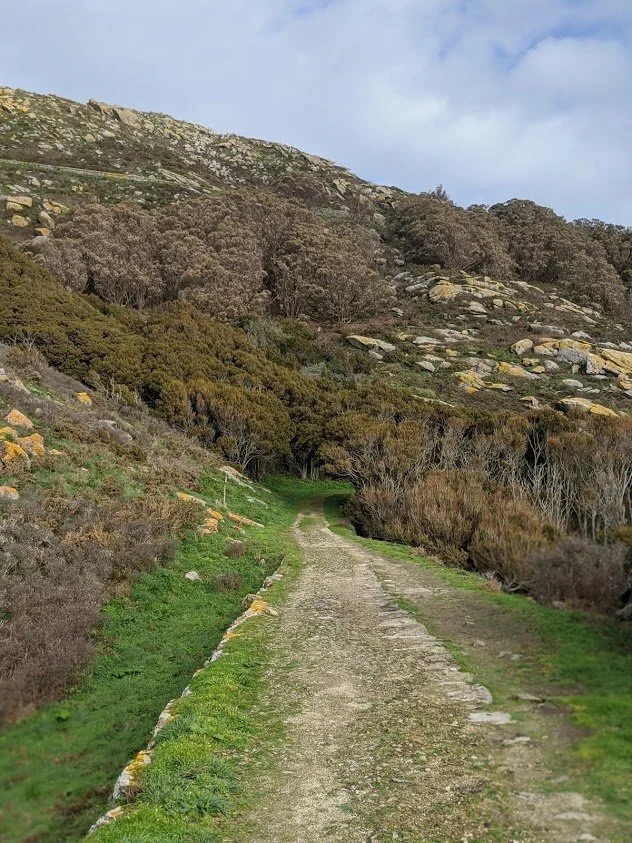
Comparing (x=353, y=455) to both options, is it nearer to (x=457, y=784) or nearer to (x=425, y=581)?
(x=425, y=581)

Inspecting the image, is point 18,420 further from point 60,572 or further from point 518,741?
point 518,741

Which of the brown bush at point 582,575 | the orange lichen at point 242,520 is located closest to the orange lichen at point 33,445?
the orange lichen at point 242,520

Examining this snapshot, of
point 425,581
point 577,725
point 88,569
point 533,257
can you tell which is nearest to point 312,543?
point 425,581

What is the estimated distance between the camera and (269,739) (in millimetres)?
6270

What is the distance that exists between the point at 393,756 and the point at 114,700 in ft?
15.5

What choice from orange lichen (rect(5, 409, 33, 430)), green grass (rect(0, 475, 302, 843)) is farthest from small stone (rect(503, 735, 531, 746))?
orange lichen (rect(5, 409, 33, 430))

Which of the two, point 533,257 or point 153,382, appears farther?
point 533,257

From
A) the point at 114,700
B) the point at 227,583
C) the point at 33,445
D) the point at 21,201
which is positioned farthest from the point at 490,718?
the point at 21,201

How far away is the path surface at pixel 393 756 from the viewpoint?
176 inches

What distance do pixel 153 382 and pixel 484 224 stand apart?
62147 millimetres

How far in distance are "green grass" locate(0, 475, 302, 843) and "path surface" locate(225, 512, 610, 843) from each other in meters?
1.84

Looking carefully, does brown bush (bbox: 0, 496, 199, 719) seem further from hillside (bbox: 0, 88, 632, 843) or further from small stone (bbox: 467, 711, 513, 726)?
small stone (bbox: 467, 711, 513, 726)

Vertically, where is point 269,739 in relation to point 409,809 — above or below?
below

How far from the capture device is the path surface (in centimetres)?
446
